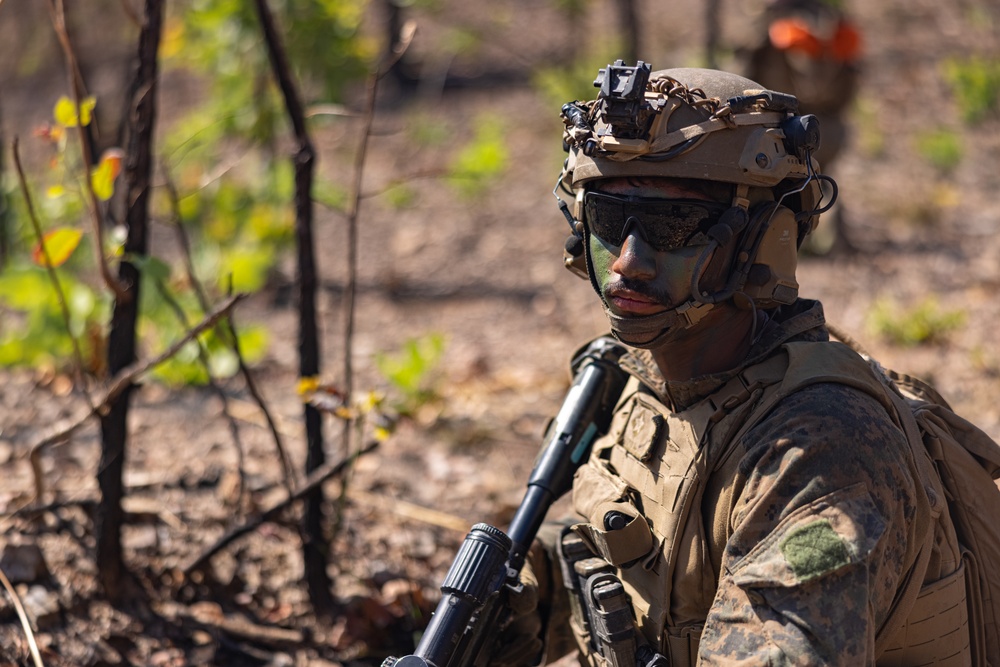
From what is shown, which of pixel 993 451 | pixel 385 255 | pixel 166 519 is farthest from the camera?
pixel 385 255

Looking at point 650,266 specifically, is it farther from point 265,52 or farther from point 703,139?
point 265,52

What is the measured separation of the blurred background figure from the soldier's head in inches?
180

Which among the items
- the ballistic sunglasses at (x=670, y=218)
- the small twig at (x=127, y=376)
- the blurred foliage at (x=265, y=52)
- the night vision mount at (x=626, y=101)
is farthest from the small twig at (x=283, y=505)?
the blurred foliage at (x=265, y=52)

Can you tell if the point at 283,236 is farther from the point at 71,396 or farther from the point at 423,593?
the point at 423,593

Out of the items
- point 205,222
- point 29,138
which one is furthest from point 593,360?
point 29,138

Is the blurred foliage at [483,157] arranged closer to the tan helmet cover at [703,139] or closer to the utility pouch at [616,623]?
the tan helmet cover at [703,139]

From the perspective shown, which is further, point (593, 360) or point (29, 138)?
point (29, 138)

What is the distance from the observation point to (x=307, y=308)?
315 centimetres

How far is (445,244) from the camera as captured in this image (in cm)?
750

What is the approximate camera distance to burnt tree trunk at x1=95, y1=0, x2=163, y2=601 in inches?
116

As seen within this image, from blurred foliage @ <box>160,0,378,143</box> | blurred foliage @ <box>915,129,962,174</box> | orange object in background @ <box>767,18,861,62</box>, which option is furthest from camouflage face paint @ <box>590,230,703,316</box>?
blurred foliage @ <box>915,129,962,174</box>

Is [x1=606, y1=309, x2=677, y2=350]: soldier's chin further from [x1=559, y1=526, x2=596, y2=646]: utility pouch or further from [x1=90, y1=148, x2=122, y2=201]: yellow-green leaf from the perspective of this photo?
[x1=90, y1=148, x2=122, y2=201]: yellow-green leaf

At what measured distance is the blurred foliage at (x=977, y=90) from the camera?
8312 millimetres

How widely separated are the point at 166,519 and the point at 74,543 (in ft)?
1.12
